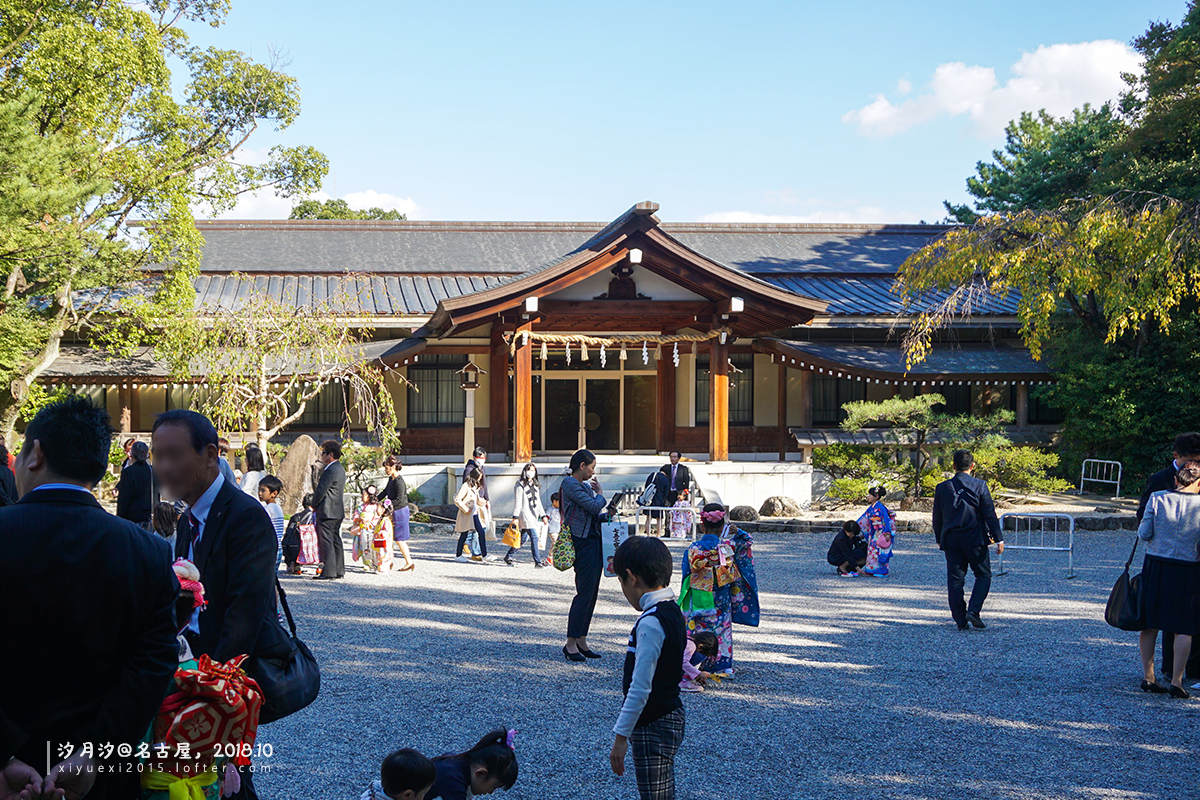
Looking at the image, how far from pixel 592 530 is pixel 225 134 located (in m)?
15.6

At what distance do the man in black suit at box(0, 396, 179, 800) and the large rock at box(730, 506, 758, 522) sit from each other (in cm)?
1298

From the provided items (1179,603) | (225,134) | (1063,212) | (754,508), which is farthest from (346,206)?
(1179,603)

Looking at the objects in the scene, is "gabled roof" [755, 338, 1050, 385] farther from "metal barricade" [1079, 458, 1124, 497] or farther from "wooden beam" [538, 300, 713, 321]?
"wooden beam" [538, 300, 713, 321]

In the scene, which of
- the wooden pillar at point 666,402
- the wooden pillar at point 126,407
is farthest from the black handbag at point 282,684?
the wooden pillar at point 126,407

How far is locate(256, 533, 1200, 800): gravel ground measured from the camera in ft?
14.0

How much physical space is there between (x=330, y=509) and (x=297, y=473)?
15.1 ft

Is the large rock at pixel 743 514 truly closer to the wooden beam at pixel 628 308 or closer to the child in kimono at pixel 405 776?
the wooden beam at pixel 628 308

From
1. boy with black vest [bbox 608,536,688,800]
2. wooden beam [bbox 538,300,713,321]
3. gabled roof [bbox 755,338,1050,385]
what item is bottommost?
boy with black vest [bbox 608,536,688,800]

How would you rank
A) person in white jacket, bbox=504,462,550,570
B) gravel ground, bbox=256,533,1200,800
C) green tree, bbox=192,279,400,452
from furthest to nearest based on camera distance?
green tree, bbox=192,279,400,452 < person in white jacket, bbox=504,462,550,570 < gravel ground, bbox=256,533,1200,800

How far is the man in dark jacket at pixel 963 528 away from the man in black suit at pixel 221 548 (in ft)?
20.1

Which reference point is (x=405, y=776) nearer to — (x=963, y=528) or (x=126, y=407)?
(x=963, y=528)

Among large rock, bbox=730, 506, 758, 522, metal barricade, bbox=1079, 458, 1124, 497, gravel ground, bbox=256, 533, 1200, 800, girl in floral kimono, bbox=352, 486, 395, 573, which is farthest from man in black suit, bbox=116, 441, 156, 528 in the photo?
metal barricade, bbox=1079, 458, 1124, 497

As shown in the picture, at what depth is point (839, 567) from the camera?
412 inches

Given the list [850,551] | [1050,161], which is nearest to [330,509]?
[850,551]
